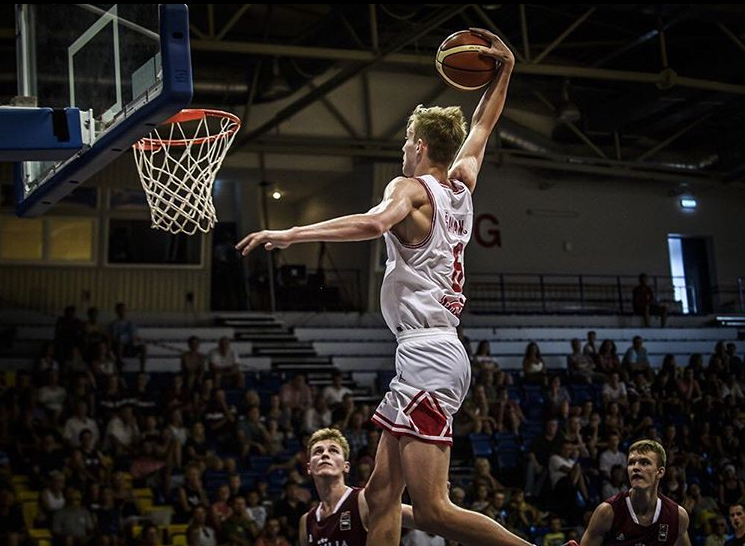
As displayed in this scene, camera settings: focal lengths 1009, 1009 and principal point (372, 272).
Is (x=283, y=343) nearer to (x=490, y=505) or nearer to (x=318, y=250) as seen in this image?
(x=318, y=250)

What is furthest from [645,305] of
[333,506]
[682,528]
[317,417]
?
[333,506]

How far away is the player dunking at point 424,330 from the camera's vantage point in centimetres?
421

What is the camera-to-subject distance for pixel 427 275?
4461 millimetres

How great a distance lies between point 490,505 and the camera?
12695 mm

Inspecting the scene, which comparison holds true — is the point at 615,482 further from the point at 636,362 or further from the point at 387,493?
the point at 387,493

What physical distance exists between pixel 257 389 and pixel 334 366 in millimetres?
2691

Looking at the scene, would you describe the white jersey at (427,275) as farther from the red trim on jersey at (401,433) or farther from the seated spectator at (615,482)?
the seated spectator at (615,482)

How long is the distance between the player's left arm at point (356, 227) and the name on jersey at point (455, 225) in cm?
21

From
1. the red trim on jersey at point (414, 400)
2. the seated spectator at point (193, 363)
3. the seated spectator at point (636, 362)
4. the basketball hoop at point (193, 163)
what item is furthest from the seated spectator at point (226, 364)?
the red trim on jersey at point (414, 400)

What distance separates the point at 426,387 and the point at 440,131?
3.80 feet

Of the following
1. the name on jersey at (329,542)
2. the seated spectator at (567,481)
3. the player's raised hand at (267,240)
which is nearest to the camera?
the player's raised hand at (267,240)

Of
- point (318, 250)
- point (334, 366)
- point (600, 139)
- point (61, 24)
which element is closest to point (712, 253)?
point (600, 139)

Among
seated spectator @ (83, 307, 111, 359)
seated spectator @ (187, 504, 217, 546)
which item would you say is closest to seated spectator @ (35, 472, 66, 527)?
seated spectator @ (187, 504, 217, 546)

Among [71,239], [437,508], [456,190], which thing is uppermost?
[71,239]
